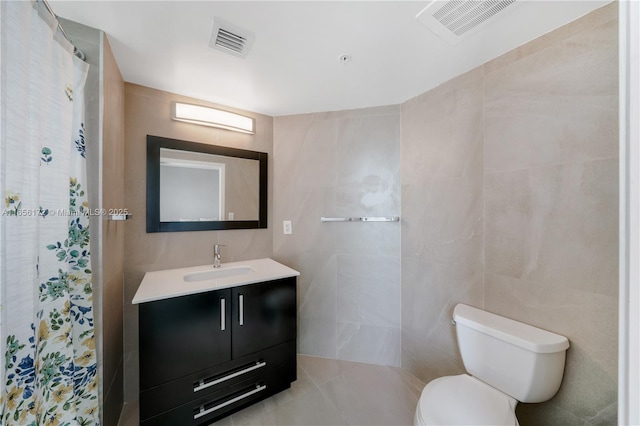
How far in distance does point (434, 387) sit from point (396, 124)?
180 cm

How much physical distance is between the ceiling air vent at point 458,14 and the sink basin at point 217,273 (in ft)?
5.97

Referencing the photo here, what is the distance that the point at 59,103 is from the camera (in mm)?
833

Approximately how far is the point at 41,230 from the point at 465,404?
179 centimetres

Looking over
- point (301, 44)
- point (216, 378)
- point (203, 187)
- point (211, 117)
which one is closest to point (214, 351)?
point (216, 378)

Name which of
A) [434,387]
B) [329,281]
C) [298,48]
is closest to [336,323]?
[329,281]

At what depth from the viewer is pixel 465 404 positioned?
1.11 m

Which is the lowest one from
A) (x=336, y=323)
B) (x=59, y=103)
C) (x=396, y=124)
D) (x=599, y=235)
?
(x=336, y=323)

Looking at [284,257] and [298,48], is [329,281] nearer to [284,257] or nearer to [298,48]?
Answer: [284,257]

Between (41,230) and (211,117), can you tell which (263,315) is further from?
(211,117)

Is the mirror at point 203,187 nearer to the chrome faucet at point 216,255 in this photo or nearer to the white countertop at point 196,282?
the chrome faucet at point 216,255

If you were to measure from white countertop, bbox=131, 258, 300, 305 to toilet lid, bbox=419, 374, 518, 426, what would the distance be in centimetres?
103

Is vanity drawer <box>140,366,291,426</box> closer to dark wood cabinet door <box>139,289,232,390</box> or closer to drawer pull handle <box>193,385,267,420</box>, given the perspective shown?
drawer pull handle <box>193,385,267,420</box>

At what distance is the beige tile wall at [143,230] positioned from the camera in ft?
5.41

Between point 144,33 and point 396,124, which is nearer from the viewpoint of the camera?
point 144,33
